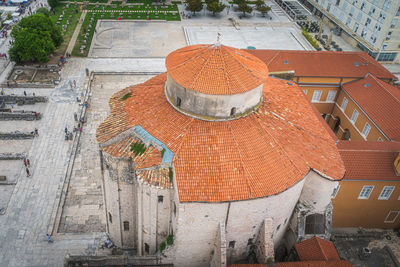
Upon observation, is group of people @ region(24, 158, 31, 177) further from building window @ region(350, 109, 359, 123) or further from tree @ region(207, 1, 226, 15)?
tree @ region(207, 1, 226, 15)

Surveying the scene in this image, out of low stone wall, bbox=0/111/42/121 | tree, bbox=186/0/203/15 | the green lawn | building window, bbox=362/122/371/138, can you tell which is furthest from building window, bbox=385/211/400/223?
tree, bbox=186/0/203/15

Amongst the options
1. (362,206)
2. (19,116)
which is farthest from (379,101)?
(19,116)

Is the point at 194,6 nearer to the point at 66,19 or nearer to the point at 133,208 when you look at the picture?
the point at 66,19

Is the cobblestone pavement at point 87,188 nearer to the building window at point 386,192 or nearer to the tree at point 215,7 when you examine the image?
the building window at point 386,192

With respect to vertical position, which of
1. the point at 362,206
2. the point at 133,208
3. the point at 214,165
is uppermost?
the point at 214,165

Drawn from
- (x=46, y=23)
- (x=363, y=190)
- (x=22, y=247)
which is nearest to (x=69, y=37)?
(x=46, y=23)

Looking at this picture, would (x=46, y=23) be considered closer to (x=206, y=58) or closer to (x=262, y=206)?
(x=206, y=58)

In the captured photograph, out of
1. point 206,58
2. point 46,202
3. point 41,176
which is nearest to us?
point 206,58

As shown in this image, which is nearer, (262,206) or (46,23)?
(262,206)
